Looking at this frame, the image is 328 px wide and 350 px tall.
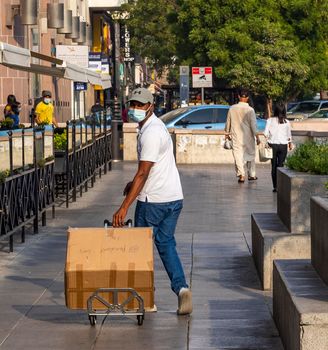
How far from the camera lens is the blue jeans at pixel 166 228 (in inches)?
372

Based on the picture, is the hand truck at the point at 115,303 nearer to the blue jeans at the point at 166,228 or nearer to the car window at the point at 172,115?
the blue jeans at the point at 166,228

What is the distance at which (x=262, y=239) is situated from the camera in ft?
36.3

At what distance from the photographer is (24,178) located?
14484 millimetres

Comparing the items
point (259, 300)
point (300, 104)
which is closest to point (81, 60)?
point (300, 104)

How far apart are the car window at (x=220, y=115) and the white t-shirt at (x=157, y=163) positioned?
73.4ft

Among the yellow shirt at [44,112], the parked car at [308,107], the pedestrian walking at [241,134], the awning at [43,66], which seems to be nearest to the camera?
the awning at [43,66]

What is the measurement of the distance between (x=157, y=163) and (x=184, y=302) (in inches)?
42.6

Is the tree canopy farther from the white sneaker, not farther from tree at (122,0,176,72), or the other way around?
the white sneaker

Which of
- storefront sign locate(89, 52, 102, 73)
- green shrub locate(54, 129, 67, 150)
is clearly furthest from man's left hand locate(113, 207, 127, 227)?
storefront sign locate(89, 52, 102, 73)

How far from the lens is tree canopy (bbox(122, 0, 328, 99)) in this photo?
173ft

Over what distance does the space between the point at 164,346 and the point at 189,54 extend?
47.7m

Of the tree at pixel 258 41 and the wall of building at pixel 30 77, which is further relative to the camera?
the tree at pixel 258 41

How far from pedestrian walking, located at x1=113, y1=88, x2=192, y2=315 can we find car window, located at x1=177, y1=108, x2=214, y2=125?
2226 centimetres

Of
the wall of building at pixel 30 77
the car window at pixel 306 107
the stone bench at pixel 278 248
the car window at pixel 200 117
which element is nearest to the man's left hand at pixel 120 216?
the stone bench at pixel 278 248
